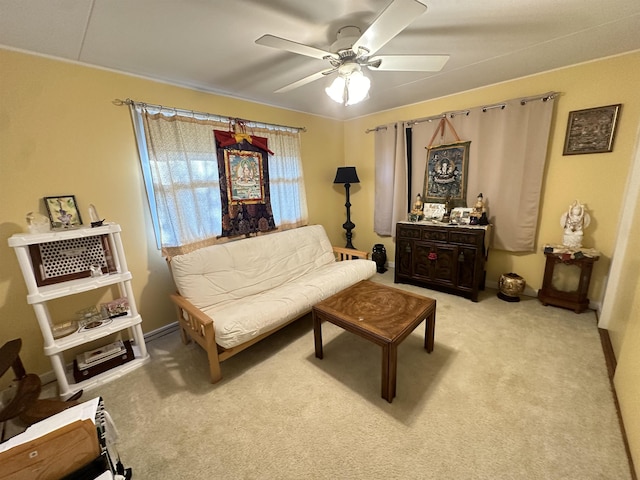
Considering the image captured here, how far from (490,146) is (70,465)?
3.81 metres

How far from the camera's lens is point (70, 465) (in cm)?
83

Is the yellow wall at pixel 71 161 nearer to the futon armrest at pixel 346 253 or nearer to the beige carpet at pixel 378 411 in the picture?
the beige carpet at pixel 378 411

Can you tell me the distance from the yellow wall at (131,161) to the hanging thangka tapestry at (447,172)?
1.49ft

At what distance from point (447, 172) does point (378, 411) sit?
276 centimetres

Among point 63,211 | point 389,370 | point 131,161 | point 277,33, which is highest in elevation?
point 277,33

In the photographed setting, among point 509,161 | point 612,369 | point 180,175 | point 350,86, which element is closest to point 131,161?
point 180,175

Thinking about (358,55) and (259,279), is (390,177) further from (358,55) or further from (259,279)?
(259,279)

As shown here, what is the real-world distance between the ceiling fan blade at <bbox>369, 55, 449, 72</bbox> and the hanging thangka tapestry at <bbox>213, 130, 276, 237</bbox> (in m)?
1.61

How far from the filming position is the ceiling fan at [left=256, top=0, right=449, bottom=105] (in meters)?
1.25

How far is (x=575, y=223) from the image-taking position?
2.41 m

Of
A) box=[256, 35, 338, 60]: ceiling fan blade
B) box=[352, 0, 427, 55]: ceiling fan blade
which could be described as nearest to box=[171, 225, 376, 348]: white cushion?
box=[256, 35, 338, 60]: ceiling fan blade

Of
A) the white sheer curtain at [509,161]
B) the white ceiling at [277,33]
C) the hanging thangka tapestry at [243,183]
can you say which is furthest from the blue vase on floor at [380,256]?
the white ceiling at [277,33]

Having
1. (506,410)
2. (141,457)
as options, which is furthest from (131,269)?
(506,410)

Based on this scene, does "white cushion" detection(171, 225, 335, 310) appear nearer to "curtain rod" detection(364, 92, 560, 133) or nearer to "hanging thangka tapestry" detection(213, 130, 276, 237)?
"hanging thangka tapestry" detection(213, 130, 276, 237)
